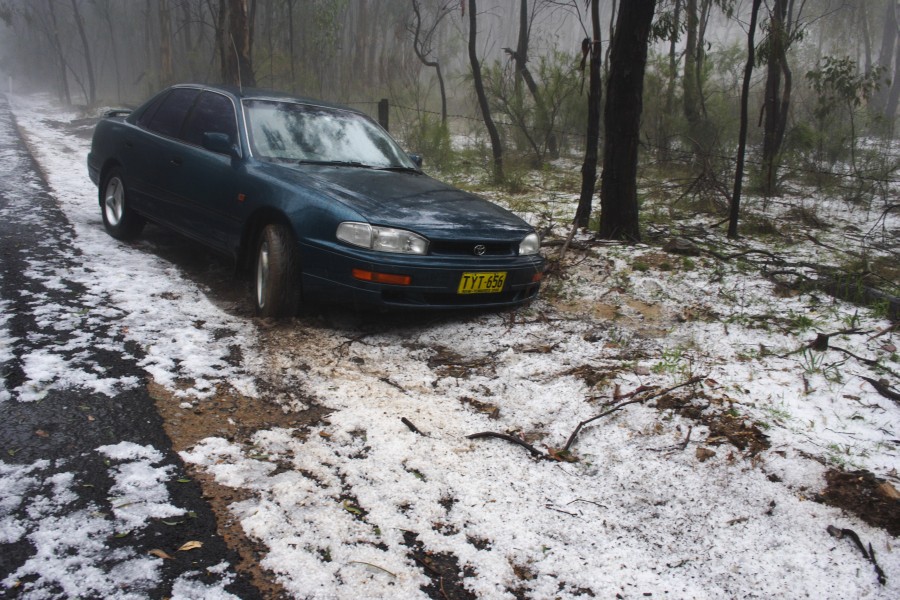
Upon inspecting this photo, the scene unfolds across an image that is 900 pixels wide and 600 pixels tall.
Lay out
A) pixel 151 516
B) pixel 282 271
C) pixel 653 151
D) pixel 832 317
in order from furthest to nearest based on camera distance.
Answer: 1. pixel 653 151
2. pixel 832 317
3. pixel 282 271
4. pixel 151 516

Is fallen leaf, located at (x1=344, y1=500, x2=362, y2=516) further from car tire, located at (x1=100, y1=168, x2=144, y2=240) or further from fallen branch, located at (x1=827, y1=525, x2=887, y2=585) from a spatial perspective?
car tire, located at (x1=100, y1=168, x2=144, y2=240)

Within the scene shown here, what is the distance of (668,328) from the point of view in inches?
171

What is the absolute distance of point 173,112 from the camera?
5.59m

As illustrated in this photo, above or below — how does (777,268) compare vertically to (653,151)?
below

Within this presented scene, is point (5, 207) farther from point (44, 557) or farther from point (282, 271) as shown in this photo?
point (44, 557)

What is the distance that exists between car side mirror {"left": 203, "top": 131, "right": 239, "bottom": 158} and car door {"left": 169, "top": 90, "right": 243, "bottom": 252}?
0.03m

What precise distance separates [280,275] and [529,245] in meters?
1.74

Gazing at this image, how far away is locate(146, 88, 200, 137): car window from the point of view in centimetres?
546

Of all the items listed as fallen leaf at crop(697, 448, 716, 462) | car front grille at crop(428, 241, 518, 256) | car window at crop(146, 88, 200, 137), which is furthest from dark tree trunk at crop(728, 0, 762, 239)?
car window at crop(146, 88, 200, 137)

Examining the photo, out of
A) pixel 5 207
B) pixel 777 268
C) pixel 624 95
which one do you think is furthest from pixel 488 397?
pixel 5 207

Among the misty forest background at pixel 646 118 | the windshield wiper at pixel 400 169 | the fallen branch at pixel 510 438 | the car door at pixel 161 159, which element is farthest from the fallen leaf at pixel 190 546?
the misty forest background at pixel 646 118

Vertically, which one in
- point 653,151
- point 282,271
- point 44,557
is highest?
point 653,151

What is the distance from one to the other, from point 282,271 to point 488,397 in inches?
61.8

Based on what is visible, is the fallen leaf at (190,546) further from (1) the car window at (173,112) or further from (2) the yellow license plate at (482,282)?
(1) the car window at (173,112)
